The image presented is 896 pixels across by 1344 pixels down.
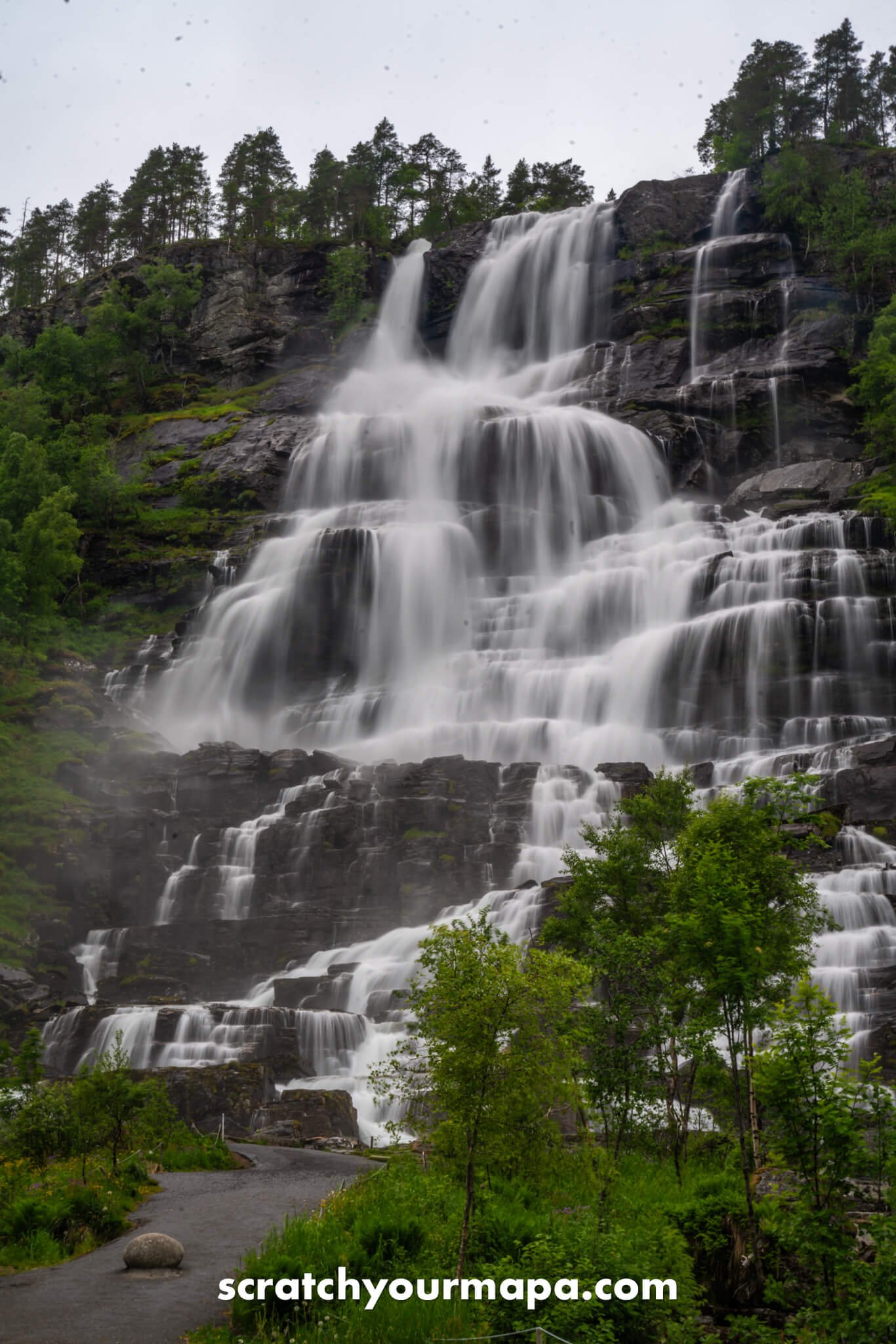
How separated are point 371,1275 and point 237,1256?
2316 millimetres

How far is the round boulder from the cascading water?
16.0m

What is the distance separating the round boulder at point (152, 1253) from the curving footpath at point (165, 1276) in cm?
11

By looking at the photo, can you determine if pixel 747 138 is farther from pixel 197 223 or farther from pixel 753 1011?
pixel 753 1011

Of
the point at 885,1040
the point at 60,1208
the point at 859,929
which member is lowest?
the point at 60,1208

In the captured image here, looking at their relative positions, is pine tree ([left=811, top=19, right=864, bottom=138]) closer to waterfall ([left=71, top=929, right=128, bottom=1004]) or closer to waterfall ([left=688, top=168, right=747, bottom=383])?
waterfall ([left=688, top=168, right=747, bottom=383])

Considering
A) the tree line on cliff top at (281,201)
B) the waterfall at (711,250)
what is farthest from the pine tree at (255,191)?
the waterfall at (711,250)

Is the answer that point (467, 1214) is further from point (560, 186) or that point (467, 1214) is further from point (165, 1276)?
point (560, 186)

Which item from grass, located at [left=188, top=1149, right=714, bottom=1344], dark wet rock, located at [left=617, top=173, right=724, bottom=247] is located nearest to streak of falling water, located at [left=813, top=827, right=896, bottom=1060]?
grass, located at [left=188, top=1149, right=714, bottom=1344]

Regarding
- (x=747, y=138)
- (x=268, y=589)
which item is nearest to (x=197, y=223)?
(x=747, y=138)

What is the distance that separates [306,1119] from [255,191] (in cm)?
10127

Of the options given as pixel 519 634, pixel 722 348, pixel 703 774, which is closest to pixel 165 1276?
pixel 703 774

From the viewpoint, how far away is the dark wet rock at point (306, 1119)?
87.8 feet

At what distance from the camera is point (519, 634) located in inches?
2416

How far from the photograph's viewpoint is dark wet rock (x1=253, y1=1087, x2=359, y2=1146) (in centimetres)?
2675
